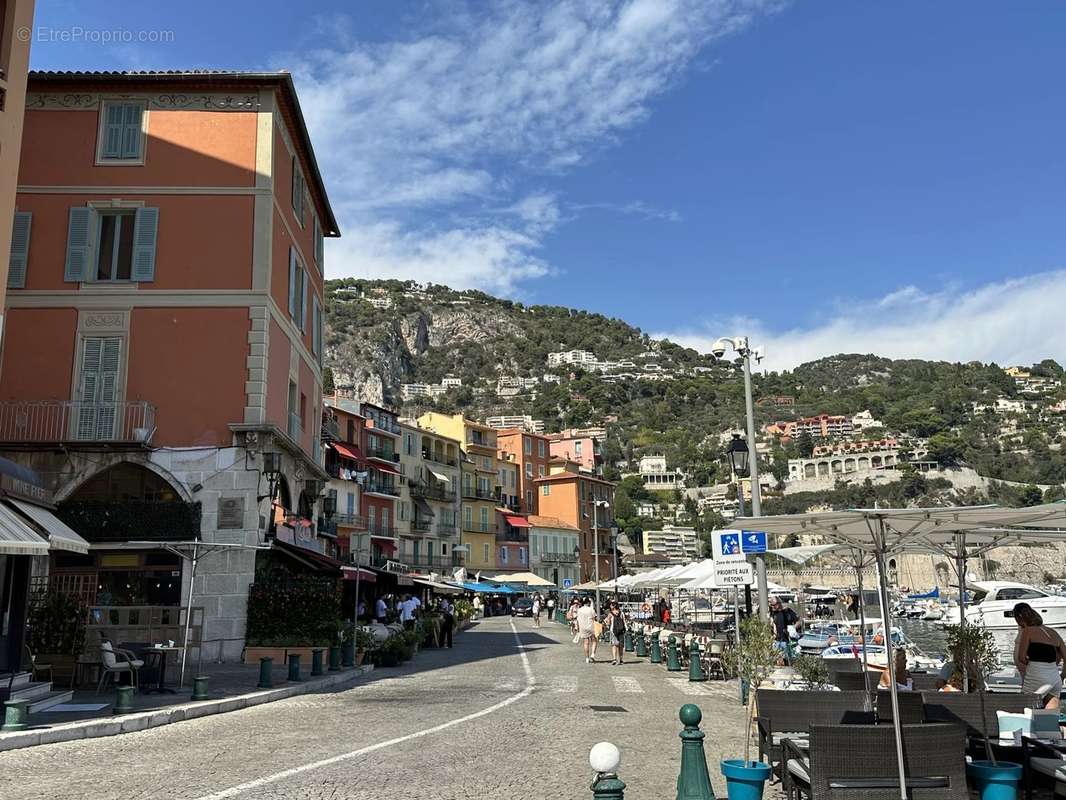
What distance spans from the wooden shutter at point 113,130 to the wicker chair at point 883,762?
897 inches

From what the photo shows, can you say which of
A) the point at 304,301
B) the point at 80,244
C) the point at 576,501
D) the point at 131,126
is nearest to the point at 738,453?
the point at 304,301

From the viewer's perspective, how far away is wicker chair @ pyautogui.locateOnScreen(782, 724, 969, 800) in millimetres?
5922

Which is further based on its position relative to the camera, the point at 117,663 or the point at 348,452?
the point at 348,452

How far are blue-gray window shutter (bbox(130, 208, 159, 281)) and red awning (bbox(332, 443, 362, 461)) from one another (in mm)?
25351

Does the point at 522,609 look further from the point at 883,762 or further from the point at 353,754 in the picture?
the point at 883,762

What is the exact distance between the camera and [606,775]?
5199mm

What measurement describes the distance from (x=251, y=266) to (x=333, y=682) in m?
10.7

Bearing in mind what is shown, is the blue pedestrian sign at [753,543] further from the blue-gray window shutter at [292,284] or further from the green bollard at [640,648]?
the blue-gray window shutter at [292,284]

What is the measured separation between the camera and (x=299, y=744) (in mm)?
10188

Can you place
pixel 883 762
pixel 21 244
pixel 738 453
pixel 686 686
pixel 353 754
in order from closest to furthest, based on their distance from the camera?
pixel 883 762 < pixel 353 754 < pixel 686 686 < pixel 738 453 < pixel 21 244

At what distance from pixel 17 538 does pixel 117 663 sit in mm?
3263

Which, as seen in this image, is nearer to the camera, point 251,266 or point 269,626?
point 269,626

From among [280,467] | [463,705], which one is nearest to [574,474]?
[280,467]

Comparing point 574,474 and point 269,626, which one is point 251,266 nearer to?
point 269,626
